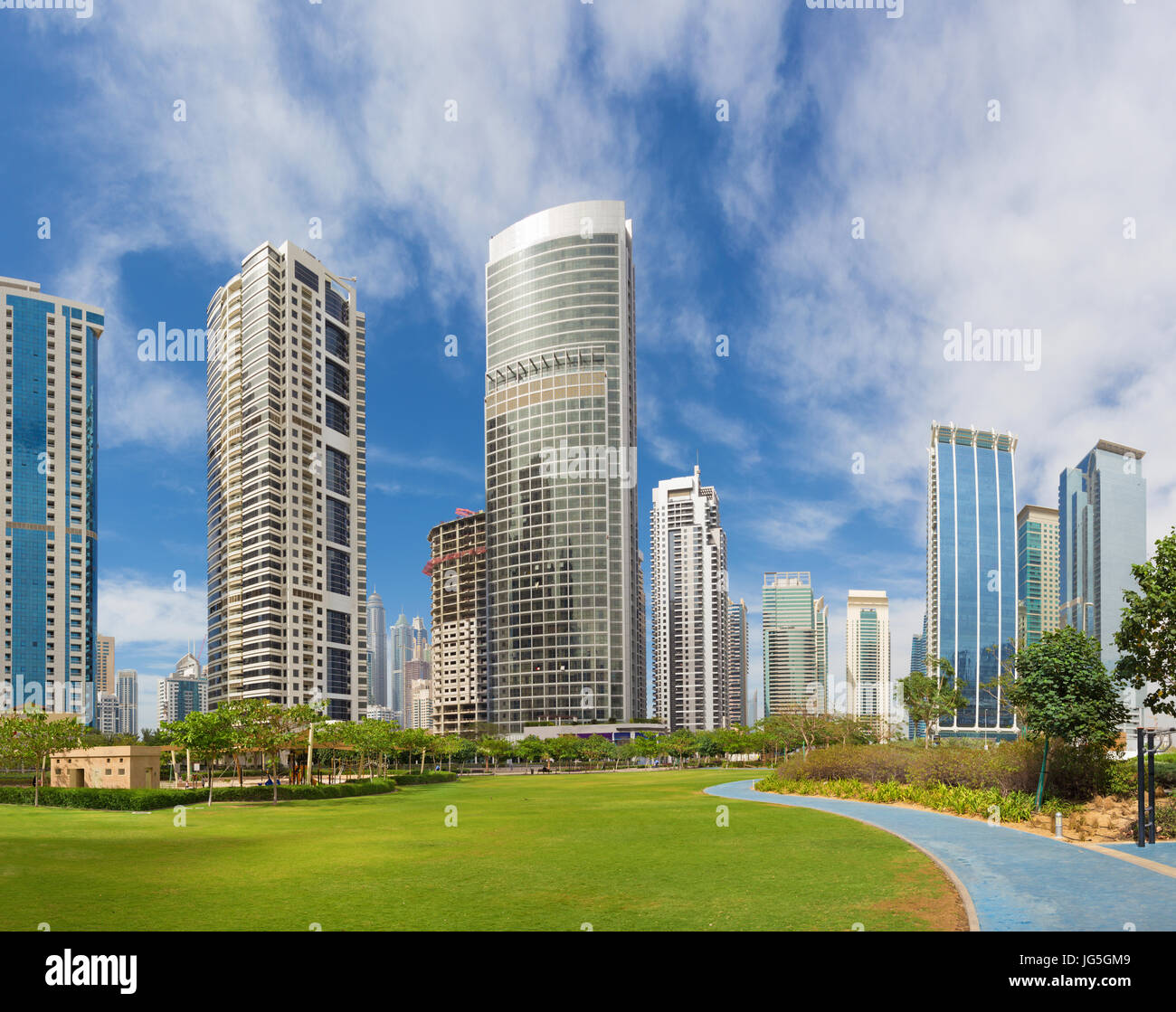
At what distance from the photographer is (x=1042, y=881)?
64.6ft

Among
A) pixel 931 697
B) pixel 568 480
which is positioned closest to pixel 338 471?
pixel 568 480

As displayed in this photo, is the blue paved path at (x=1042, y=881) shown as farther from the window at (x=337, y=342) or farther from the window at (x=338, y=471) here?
the window at (x=337, y=342)

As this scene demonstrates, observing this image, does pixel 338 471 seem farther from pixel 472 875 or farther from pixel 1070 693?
pixel 472 875

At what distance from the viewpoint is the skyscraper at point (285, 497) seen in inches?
5153

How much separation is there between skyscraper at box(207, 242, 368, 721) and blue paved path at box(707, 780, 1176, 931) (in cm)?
11452


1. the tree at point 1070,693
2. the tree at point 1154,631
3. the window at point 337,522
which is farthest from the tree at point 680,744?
the tree at point 1154,631

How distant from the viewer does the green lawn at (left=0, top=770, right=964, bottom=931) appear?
16719mm

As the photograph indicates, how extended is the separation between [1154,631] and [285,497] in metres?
125

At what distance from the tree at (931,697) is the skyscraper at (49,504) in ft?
432

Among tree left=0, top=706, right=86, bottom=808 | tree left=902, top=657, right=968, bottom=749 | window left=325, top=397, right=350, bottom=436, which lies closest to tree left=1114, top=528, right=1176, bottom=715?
tree left=902, top=657, right=968, bottom=749

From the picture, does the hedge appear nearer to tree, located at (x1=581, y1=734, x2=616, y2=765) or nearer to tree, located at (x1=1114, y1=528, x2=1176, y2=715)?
tree, located at (x1=1114, y1=528, x2=1176, y2=715)
